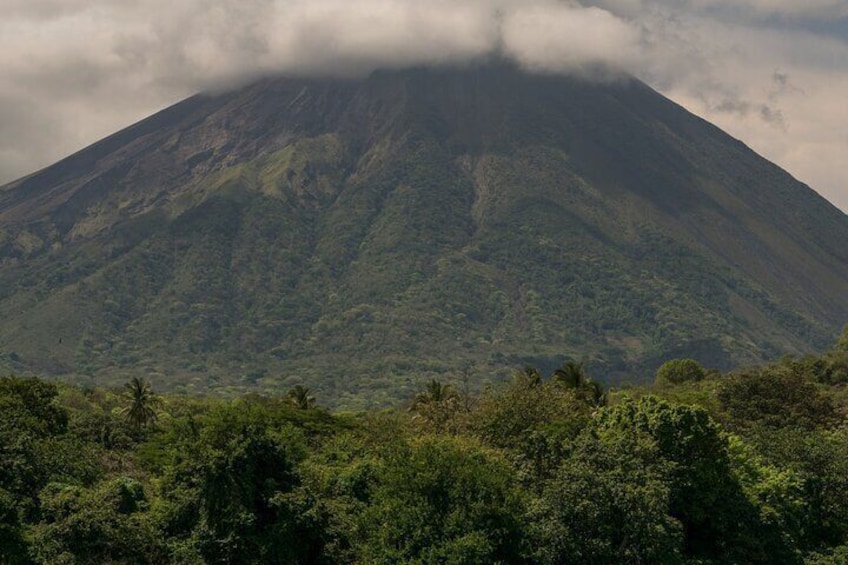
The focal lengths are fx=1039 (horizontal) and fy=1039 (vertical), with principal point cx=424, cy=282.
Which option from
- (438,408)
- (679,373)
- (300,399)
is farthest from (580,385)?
(679,373)

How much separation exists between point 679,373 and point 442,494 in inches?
5022

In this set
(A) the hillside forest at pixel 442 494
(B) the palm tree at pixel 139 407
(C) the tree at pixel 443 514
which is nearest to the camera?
(C) the tree at pixel 443 514

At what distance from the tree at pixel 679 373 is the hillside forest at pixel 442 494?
9738 cm

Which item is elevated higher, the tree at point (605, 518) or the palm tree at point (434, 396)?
the palm tree at point (434, 396)

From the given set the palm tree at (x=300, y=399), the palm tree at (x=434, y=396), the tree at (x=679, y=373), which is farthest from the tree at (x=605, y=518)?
the tree at (x=679, y=373)

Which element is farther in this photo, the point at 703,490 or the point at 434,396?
the point at 434,396

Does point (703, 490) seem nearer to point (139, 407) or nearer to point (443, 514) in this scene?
point (443, 514)

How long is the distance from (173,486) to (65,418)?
20.9m

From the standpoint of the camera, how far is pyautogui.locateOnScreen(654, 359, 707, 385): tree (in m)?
176

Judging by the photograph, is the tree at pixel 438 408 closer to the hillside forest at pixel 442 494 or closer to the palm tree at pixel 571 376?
the hillside forest at pixel 442 494

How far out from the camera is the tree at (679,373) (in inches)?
6948

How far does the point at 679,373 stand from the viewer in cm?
17938

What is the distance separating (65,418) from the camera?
7819cm

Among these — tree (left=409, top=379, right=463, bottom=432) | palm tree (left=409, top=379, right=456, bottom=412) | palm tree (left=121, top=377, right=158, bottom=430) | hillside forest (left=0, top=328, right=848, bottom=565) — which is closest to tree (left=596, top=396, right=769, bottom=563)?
hillside forest (left=0, top=328, right=848, bottom=565)
